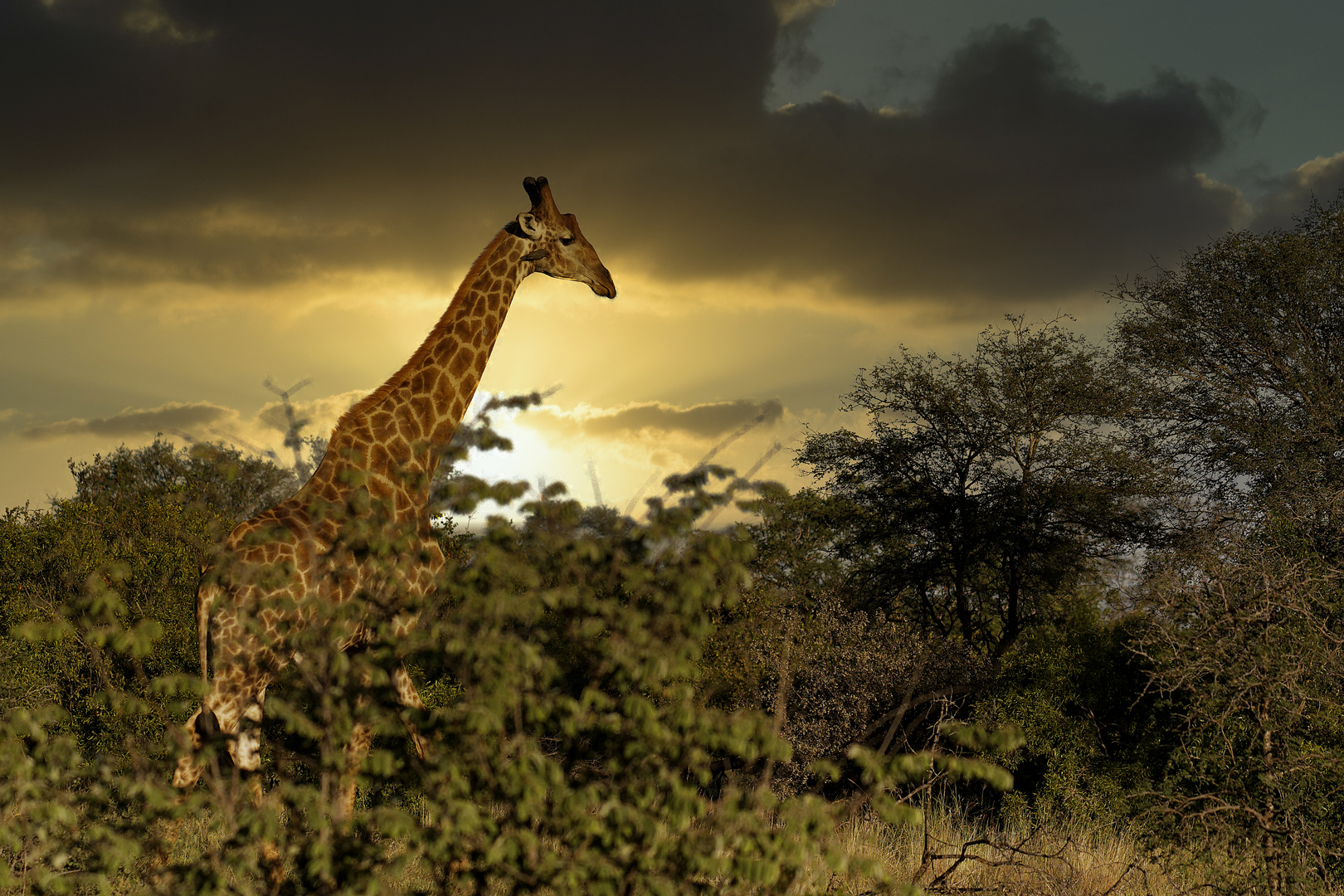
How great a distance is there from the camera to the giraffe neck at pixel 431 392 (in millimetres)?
8422

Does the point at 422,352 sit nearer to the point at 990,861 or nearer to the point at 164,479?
the point at 990,861

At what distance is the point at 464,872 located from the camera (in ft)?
13.3

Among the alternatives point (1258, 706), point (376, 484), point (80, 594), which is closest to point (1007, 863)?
point (1258, 706)

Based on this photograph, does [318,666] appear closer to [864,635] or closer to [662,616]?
[662,616]

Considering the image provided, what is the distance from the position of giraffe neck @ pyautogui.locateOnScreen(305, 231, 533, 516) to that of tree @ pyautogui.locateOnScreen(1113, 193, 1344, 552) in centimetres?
1627

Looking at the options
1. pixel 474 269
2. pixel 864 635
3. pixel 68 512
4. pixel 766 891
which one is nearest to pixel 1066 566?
pixel 864 635

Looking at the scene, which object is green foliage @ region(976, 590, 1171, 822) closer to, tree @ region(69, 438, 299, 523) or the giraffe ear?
the giraffe ear

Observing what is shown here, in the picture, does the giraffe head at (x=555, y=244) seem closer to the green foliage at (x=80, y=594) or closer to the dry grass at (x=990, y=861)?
the green foliage at (x=80, y=594)

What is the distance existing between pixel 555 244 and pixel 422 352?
6.14 feet

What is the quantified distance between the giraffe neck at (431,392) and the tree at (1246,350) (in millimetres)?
16267

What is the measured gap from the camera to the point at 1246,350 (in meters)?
22.1

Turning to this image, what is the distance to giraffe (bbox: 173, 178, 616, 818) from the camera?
6219 mm

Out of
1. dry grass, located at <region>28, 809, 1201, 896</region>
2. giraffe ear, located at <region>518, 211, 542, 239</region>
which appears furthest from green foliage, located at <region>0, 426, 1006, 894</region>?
giraffe ear, located at <region>518, 211, 542, 239</region>

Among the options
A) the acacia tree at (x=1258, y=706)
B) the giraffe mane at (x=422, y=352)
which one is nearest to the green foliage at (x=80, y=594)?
the giraffe mane at (x=422, y=352)
